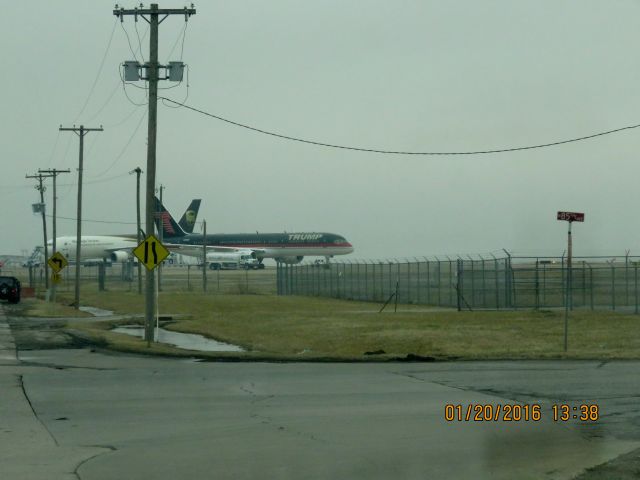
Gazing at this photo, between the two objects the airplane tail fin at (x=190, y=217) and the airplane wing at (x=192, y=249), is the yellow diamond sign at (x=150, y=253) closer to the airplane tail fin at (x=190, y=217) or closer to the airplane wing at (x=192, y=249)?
the airplane wing at (x=192, y=249)

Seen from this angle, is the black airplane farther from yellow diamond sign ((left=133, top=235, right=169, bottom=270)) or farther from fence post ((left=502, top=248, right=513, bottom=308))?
yellow diamond sign ((left=133, top=235, right=169, bottom=270))

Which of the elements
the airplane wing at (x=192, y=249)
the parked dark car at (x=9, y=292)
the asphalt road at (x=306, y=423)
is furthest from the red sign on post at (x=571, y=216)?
the airplane wing at (x=192, y=249)

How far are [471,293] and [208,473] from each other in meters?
36.4

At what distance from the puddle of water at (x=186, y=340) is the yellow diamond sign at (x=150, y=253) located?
7.40 feet

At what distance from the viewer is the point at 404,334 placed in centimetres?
2889

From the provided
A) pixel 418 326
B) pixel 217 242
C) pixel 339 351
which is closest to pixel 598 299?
pixel 418 326

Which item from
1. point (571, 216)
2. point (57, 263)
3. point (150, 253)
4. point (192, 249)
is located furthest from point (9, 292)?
point (192, 249)

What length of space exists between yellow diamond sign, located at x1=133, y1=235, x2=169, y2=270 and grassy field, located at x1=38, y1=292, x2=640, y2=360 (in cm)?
206

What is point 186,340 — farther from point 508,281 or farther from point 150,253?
point 508,281

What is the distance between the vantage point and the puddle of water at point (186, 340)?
26078 millimetres

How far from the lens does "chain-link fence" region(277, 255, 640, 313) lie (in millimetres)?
42938

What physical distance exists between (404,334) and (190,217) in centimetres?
9992

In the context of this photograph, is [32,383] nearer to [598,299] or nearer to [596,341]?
[596,341]
